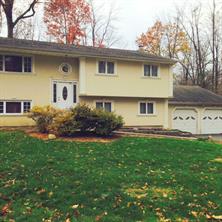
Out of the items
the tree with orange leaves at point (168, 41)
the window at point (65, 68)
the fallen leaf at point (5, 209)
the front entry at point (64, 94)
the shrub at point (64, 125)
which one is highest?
the tree with orange leaves at point (168, 41)

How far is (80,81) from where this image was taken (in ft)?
72.7

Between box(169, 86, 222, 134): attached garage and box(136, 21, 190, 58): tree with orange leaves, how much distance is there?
1407cm

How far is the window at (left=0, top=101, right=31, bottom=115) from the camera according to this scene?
20.4m

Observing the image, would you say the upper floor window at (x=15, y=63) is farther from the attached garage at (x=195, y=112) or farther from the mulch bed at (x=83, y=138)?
the attached garage at (x=195, y=112)

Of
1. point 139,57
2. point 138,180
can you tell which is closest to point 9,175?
point 138,180

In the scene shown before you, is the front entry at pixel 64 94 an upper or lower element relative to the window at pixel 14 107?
upper

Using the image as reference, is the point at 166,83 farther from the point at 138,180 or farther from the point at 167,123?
the point at 138,180

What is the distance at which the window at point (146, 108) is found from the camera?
24.8m

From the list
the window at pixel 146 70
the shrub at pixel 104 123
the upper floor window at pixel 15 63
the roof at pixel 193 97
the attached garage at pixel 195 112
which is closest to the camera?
the shrub at pixel 104 123

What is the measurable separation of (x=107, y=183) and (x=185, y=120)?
2044 cm

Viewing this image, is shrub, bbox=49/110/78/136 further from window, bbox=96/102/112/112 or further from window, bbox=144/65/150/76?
window, bbox=144/65/150/76

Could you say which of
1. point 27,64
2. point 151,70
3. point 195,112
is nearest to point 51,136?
point 27,64

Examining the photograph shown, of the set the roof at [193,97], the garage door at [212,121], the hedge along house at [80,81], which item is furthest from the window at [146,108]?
the garage door at [212,121]

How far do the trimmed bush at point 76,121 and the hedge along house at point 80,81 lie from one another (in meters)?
3.98
